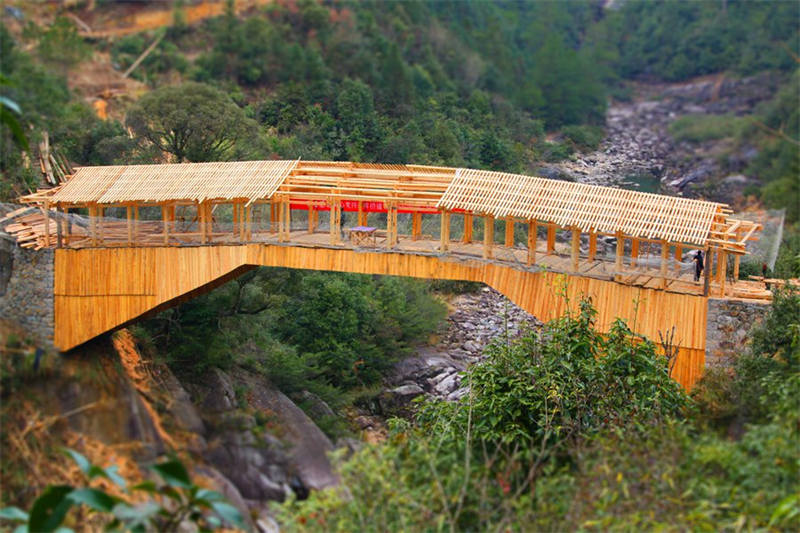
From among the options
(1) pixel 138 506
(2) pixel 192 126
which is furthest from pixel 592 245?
(2) pixel 192 126

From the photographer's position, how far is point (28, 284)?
14.4 m

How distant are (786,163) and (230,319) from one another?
25.3 m

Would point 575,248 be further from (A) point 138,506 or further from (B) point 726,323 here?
(A) point 138,506

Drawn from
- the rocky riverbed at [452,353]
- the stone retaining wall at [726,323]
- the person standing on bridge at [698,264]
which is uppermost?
the person standing on bridge at [698,264]

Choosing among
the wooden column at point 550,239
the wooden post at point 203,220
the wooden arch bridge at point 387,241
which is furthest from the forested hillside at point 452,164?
the wooden post at point 203,220

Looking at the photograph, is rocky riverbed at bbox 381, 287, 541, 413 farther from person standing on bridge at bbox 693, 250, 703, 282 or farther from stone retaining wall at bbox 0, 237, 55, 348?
stone retaining wall at bbox 0, 237, 55, 348

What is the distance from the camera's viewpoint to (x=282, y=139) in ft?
70.6

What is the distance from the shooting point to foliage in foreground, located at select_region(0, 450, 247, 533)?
7820 mm

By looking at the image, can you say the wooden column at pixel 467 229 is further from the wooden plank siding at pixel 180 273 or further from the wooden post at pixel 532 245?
the wooden post at pixel 532 245

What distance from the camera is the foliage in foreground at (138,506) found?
7.82 m

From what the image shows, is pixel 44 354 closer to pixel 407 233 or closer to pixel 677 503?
pixel 407 233

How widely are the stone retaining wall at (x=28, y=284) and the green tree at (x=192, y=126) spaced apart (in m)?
6.73

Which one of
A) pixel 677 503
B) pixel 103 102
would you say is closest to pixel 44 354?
pixel 677 503

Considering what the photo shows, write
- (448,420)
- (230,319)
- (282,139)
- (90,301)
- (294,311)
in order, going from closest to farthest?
(448,420) → (90,301) → (230,319) → (294,311) → (282,139)
